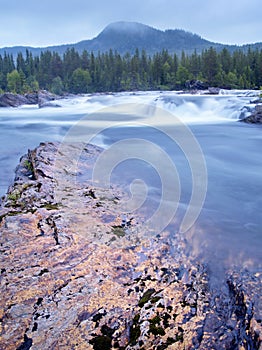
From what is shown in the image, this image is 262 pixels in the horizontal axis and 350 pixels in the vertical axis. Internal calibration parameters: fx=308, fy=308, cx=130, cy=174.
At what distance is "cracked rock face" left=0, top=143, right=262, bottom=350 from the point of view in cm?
219

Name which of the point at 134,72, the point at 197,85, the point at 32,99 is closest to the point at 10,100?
the point at 32,99

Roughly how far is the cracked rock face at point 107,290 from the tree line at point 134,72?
2395 inches

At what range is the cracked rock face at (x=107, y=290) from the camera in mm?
2191

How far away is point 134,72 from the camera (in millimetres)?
77312

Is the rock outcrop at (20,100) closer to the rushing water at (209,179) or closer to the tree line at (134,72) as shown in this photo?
the tree line at (134,72)

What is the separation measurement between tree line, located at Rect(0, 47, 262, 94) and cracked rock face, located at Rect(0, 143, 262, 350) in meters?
60.8

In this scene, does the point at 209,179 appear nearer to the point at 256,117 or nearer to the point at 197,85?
the point at 256,117

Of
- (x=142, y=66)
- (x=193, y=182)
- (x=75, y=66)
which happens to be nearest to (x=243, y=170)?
(x=193, y=182)

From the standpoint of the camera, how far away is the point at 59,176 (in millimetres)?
5691

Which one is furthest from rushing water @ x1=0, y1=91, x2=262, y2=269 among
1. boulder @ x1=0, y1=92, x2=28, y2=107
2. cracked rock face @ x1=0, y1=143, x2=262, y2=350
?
boulder @ x1=0, y1=92, x2=28, y2=107

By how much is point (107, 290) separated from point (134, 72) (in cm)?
7933

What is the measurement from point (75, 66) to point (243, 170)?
284 feet

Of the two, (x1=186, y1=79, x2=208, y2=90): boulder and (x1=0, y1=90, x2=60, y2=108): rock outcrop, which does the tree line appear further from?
(x1=0, y1=90, x2=60, y2=108): rock outcrop

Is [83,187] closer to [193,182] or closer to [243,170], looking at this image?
[193,182]
